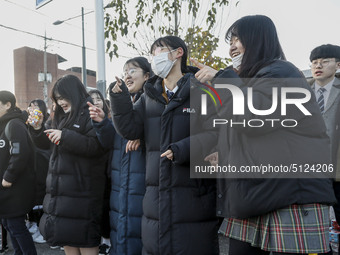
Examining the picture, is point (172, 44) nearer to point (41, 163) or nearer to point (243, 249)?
point (243, 249)

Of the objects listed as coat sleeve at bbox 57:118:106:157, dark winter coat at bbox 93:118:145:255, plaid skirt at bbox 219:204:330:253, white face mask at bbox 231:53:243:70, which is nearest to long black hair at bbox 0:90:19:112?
coat sleeve at bbox 57:118:106:157

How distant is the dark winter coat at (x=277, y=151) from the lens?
1477mm

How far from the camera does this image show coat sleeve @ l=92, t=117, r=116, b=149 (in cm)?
273

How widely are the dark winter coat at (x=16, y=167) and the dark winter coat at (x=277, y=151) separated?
104 inches

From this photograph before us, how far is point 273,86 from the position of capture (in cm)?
151

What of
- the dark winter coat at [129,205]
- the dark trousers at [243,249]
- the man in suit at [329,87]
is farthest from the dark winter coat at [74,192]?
the man in suit at [329,87]

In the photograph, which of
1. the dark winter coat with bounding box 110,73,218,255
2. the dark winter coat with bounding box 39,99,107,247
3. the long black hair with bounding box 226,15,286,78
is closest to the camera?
the long black hair with bounding box 226,15,286,78

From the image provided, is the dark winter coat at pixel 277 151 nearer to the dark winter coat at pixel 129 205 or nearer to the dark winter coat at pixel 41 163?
the dark winter coat at pixel 129 205

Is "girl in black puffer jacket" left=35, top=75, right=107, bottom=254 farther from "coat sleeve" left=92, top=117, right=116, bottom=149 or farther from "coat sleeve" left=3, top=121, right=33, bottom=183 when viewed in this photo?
"coat sleeve" left=3, top=121, right=33, bottom=183

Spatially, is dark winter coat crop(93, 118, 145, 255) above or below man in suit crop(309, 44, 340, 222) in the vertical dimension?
below

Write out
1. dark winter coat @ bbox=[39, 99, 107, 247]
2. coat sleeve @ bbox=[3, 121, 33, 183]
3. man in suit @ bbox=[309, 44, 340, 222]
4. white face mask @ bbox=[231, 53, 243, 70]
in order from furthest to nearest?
coat sleeve @ bbox=[3, 121, 33, 183] < man in suit @ bbox=[309, 44, 340, 222] < dark winter coat @ bbox=[39, 99, 107, 247] < white face mask @ bbox=[231, 53, 243, 70]

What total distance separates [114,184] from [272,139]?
5.34 feet

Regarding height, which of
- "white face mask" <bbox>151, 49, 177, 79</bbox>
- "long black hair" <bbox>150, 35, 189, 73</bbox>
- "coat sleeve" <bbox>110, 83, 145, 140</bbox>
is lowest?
"coat sleeve" <bbox>110, 83, 145, 140</bbox>

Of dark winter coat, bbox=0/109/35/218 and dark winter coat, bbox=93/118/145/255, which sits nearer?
dark winter coat, bbox=93/118/145/255
